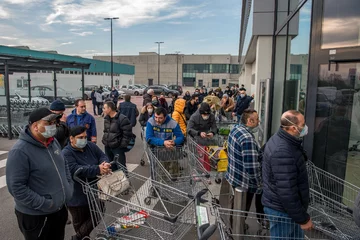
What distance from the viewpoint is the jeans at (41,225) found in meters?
2.96

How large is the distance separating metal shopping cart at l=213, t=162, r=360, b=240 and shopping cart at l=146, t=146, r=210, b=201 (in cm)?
103

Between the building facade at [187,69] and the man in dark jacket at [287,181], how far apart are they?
7748cm

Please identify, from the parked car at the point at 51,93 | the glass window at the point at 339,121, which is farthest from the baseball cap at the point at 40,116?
the parked car at the point at 51,93

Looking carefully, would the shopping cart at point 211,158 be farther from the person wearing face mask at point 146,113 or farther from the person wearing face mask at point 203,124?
the person wearing face mask at point 146,113

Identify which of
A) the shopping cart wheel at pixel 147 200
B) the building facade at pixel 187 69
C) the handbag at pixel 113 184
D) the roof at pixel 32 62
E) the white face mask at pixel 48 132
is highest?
the building facade at pixel 187 69

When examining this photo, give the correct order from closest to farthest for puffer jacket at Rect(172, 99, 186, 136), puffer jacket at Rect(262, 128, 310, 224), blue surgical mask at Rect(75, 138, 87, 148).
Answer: puffer jacket at Rect(262, 128, 310, 224), blue surgical mask at Rect(75, 138, 87, 148), puffer jacket at Rect(172, 99, 186, 136)

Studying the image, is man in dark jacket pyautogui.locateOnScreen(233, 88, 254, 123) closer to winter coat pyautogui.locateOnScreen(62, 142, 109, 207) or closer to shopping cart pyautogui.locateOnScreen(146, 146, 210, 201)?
shopping cart pyautogui.locateOnScreen(146, 146, 210, 201)

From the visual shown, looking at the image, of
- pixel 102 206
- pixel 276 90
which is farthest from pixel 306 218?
pixel 276 90

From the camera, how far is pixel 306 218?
2.77 meters

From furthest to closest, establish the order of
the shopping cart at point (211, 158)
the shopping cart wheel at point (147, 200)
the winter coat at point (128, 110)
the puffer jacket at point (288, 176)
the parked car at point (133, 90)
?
the parked car at point (133, 90) < the winter coat at point (128, 110) < the shopping cart at point (211, 158) < the shopping cart wheel at point (147, 200) < the puffer jacket at point (288, 176)

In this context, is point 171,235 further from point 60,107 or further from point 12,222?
point 60,107

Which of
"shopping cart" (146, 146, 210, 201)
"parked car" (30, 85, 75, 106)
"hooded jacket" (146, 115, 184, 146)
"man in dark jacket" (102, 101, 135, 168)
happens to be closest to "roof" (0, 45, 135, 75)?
"parked car" (30, 85, 75, 106)

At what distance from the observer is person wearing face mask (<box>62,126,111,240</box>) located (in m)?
3.54

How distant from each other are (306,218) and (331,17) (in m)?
3.20
